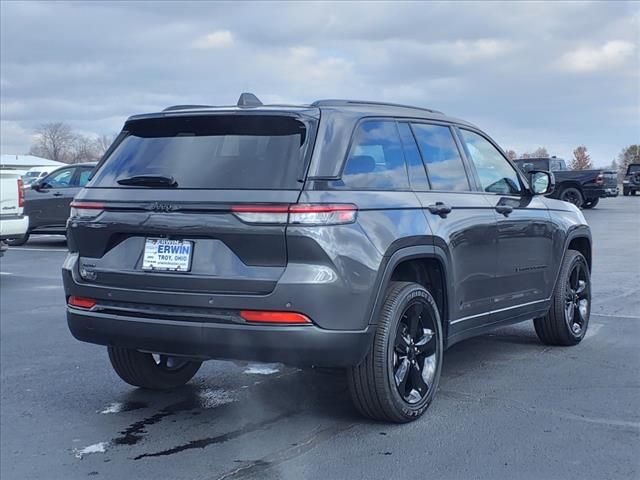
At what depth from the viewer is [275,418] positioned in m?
4.74

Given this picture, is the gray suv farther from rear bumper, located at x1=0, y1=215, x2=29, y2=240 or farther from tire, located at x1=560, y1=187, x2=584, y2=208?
tire, located at x1=560, y1=187, x2=584, y2=208

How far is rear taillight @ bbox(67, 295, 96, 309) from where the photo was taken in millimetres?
4500

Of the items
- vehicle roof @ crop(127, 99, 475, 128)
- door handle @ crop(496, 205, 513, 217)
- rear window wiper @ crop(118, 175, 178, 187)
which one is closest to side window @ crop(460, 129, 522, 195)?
door handle @ crop(496, 205, 513, 217)

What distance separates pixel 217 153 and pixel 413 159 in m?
1.34

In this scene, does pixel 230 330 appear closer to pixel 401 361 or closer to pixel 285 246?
pixel 285 246

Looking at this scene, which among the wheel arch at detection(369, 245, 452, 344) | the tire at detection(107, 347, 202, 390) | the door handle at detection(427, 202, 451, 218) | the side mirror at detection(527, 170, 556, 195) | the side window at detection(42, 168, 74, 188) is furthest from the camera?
the side window at detection(42, 168, 74, 188)

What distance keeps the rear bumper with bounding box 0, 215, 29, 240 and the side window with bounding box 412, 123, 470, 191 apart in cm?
811

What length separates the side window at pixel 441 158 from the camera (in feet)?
16.6

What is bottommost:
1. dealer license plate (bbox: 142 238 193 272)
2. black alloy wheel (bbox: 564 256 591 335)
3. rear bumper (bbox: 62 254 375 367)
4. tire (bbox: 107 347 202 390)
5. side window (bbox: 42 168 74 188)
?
tire (bbox: 107 347 202 390)

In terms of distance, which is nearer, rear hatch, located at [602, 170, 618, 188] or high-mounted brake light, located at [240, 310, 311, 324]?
high-mounted brake light, located at [240, 310, 311, 324]

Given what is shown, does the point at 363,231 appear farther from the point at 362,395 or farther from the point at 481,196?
the point at 481,196

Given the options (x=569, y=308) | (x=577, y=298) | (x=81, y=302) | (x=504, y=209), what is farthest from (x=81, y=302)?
(x=577, y=298)

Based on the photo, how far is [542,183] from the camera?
20.6ft

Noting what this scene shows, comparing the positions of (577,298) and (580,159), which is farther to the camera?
(580,159)
